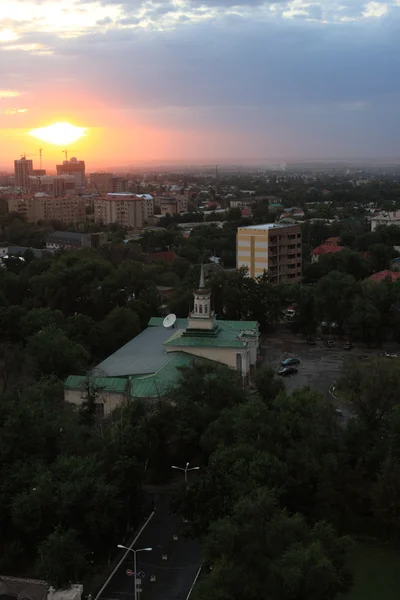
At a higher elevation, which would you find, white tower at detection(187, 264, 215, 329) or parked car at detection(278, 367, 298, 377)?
white tower at detection(187, 264, 215, 329)

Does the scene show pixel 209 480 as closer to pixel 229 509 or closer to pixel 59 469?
pixel 229 509

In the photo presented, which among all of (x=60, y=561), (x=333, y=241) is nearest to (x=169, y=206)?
(x=333, y=241)

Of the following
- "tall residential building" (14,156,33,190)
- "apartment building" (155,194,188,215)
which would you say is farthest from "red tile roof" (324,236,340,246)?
"tall residential building" (14,156,33,190)

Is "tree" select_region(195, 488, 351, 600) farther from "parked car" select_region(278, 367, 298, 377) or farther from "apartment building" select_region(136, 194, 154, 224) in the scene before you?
"apartment building" select_region(136, 194, 154, 224)


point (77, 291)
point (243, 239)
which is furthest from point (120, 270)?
point (243, 239)

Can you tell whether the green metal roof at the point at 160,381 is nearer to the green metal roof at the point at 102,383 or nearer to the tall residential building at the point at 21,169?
the green metal roof at the point at 102,383

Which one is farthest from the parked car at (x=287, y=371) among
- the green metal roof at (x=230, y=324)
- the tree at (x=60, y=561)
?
the tree at (x=60, y=561)
